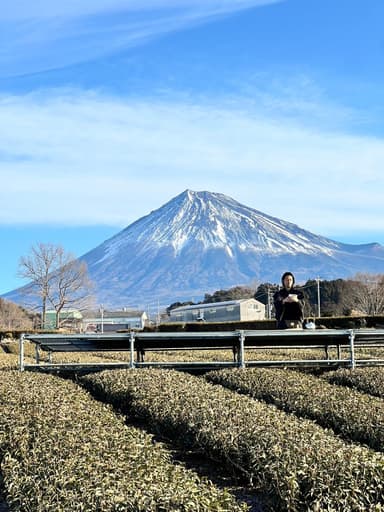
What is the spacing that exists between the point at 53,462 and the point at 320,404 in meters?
3.83

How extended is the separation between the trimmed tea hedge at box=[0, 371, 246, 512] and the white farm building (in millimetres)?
83535

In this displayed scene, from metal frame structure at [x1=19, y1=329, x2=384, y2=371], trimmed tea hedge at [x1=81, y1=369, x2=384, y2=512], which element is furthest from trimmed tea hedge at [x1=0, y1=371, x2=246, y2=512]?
metal frame structure at [x1=19, y1=329, x2=384, y2=371]

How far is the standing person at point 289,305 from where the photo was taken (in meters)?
11.7

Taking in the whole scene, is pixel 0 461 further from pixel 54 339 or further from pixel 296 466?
pixel 54 339

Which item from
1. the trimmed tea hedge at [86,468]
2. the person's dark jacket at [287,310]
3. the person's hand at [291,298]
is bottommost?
the trimmed tea hedge at [86,468]

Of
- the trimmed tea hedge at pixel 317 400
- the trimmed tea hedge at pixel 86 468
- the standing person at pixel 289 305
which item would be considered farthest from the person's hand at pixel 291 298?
the trimmed tea hedge at pixel 86 468

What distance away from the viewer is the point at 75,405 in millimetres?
7863

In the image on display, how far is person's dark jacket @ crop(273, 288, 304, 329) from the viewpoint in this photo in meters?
12.0

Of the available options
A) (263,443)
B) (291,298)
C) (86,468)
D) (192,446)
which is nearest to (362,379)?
(291,298)

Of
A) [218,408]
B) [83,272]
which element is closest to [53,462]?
[218,408]

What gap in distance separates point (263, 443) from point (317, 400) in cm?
277

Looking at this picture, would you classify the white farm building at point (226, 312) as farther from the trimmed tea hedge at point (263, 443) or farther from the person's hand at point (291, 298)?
the trimmed tea hedge at point (263, 443)

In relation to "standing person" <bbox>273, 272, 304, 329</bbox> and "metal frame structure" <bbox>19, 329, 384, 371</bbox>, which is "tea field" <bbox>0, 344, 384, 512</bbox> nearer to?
"metal frame structure" <bbox>19, 329, 384, 371</bbox>

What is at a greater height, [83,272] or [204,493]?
[83,272]
